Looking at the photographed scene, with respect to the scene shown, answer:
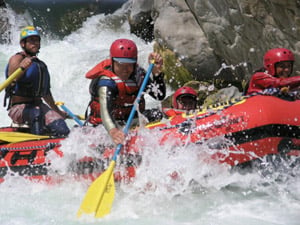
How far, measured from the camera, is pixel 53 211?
3637mm

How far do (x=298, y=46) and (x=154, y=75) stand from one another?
198cm

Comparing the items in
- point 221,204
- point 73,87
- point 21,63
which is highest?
point 21,63

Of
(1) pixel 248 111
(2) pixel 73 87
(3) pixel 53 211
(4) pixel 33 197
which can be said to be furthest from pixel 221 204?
(2) pixel 73 87

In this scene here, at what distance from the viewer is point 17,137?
434 cm

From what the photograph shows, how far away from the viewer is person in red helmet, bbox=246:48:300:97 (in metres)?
3.83

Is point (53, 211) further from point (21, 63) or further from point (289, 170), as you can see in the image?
point (289, 170)

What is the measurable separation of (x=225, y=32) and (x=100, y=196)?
412 cm

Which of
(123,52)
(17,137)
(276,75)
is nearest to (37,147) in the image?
(17,137)

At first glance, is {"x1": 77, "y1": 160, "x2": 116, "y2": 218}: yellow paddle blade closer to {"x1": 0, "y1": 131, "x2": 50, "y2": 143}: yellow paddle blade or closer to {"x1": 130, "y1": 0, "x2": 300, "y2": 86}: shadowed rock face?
{"x1": 0, "y1": 131, "x2": 50, "y2": 143}: yellow paddle blade

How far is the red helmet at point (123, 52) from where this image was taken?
3.78 m

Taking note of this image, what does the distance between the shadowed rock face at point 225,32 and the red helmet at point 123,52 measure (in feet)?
6.83

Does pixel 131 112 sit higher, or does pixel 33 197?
pixel 131 112

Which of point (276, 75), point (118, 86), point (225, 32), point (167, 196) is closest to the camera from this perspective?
point (167, 196)

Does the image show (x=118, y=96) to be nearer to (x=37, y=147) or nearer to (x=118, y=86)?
(x=118, y=86)
